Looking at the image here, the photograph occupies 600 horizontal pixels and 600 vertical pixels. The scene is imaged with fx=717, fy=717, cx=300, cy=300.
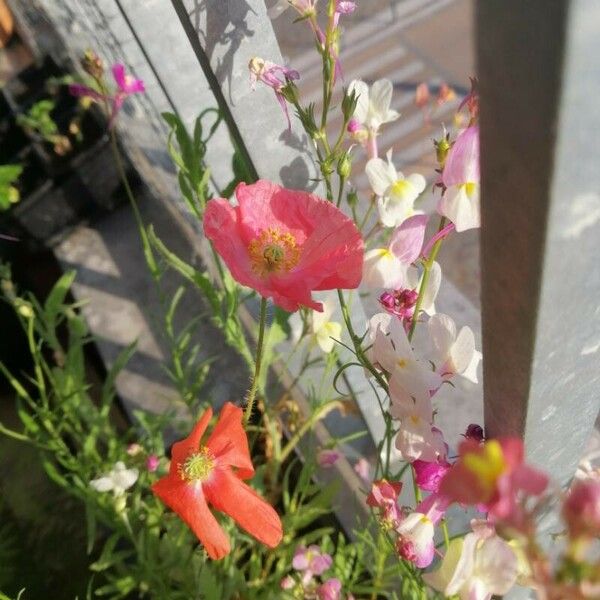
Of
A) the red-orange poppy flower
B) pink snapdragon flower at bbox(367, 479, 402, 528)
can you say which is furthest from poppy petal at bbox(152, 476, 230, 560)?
pink snapdragon flower at bbox(367, 479, 402, 528)

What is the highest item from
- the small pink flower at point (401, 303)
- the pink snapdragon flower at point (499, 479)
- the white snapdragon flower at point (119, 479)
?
the pink snapdragon flower at point (499, 479)

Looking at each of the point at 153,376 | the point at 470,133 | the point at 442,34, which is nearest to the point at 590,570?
the point at 470,133

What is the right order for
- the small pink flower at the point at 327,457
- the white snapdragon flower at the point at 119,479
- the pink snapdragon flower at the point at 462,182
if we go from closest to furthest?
the pink snapdragon flower at the point at 462,182 → the white snapdragon flower at the point at 119,479 → the small pink flower at the point at 327,457

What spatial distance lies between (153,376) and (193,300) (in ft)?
0.59

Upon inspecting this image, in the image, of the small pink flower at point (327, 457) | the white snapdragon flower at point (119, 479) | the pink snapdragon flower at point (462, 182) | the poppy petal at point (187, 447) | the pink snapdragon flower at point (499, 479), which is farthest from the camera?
the small pink flower at point (327, 457)

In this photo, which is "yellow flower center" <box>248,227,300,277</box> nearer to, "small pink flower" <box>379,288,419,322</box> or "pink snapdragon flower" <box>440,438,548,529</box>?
"small pink flower" <box>379,288,419,322</box>

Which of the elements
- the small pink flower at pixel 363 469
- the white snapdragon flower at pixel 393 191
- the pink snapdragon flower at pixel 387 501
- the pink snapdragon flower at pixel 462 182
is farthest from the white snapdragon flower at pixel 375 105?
the small pink flower at pixel 363 469

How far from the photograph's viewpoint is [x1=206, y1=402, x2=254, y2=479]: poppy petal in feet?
1.50

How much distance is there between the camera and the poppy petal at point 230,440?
46cm

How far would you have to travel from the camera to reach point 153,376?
4.38 feet

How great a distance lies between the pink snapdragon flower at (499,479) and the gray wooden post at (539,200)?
0.09 m

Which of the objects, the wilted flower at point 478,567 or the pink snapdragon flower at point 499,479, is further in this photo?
the wilted flower at point 478,567

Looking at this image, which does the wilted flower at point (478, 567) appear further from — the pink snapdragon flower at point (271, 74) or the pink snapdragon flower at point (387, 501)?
the pink snapdragon flower at point (271, 74)

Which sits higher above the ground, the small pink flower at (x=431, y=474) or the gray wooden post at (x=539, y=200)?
the gray wooden post at (x=539, y=200)
